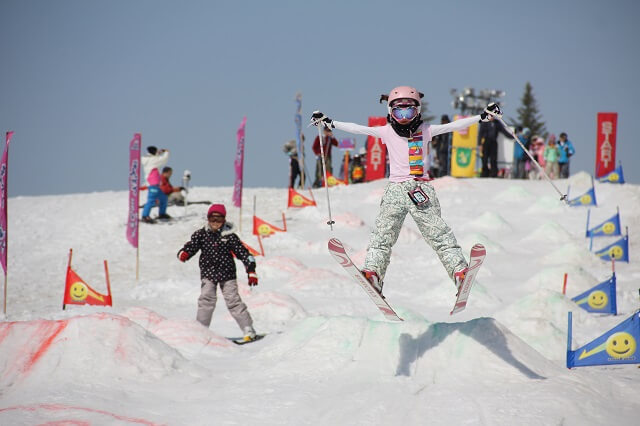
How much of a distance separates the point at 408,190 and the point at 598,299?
16.4 feet

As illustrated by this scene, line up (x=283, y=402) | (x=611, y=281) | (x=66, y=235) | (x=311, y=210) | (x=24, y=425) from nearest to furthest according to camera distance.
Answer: (x=24, y=425) < (x=283, y=402) < (x=611, y=281) < (x=66, y=235) < (x=311, y=210)

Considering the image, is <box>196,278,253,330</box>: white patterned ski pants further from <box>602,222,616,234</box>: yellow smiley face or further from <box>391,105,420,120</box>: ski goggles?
<box>602,222,616,234</box>: yellow smiley face

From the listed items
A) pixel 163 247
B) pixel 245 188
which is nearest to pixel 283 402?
pixel 163 247

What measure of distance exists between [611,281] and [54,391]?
6882 millimetres

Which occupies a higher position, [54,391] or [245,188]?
[245,188]

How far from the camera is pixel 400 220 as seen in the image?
510cm

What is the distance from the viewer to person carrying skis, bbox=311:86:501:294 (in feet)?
16.4

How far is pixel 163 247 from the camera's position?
47.2 feet

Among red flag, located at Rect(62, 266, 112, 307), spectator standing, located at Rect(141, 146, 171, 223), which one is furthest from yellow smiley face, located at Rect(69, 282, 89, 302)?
spectator standing, located at Rect(141, 146, 171, 223)

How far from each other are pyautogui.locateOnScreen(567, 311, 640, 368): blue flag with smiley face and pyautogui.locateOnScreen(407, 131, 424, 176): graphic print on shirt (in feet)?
5.92

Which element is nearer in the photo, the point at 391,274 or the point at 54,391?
the point at 54,391

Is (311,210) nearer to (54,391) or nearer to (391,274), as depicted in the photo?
(391,274)

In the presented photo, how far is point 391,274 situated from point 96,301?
496 centimetres

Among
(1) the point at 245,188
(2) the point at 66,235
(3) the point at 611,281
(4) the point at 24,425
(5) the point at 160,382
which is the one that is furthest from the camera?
(1) the point at 245,188
